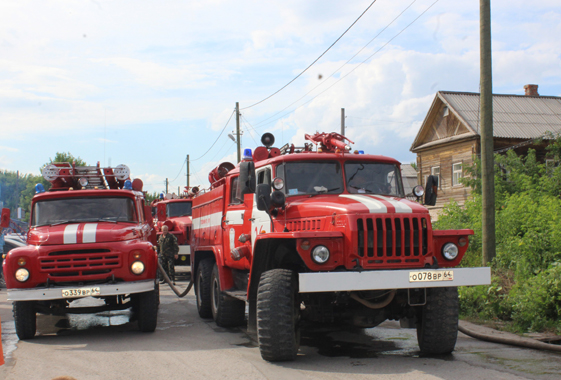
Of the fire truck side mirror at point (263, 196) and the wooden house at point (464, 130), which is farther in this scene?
the wooden house at point (464, 130)

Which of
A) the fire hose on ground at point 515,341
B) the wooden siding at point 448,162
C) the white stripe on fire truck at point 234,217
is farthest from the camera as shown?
the wooden siding at point 448,162

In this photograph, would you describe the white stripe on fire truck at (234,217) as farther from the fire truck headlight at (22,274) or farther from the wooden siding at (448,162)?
the wooden siding at (448,162)

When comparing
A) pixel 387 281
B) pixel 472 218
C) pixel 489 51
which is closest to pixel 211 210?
pixel 387 281

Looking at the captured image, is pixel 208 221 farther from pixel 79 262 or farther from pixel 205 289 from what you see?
pixel 79 262

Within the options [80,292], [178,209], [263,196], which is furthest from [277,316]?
[178,209]

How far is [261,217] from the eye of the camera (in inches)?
296

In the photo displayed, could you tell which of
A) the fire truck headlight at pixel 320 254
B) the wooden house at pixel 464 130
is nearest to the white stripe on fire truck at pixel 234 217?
the fire truck headlight at pixel 320 254

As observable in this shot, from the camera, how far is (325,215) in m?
6.41

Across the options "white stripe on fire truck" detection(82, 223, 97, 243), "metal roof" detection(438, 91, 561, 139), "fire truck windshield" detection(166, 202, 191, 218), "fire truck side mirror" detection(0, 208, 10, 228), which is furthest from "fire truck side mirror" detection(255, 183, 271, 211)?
"metal roof" detection(438, 91, 561, 139)

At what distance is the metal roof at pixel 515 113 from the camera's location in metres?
27.0

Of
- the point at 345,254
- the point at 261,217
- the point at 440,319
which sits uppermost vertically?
the point at 261,217

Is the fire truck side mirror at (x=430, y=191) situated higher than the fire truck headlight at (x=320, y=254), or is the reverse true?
the fire truck side mirror at (x=430, y=191)

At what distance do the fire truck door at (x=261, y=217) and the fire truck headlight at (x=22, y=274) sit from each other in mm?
3137

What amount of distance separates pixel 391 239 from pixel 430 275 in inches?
21.7
